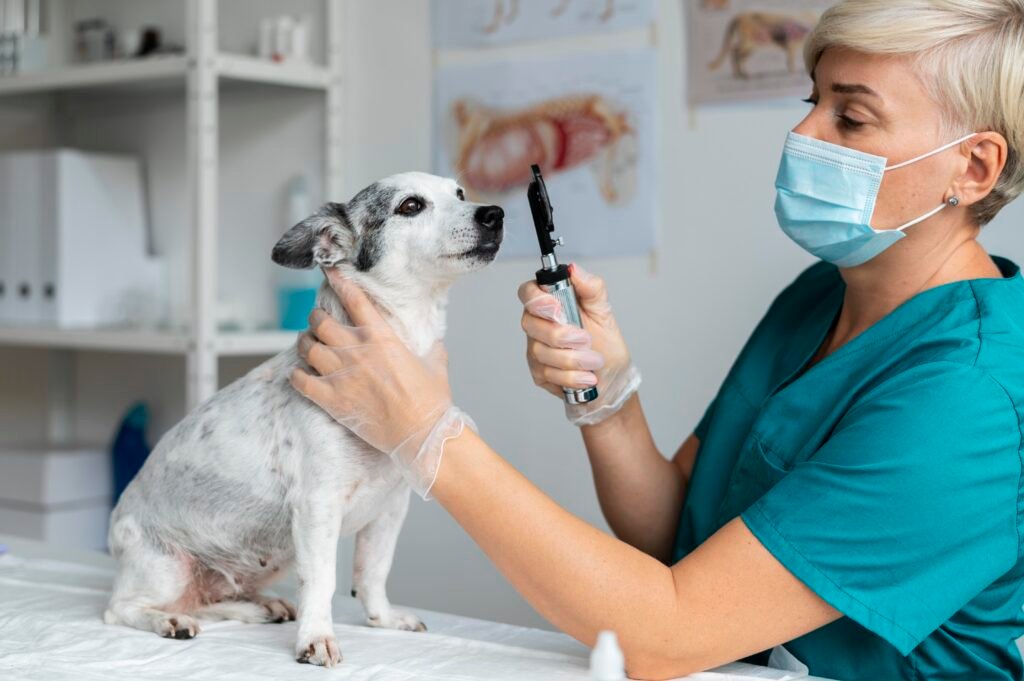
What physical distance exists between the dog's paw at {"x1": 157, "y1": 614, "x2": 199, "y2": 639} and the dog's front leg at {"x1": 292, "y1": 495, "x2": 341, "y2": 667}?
0.13 meters

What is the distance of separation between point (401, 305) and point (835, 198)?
1.50 ft

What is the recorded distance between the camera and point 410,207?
115cm

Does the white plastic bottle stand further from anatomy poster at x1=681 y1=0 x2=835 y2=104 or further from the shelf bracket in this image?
the shelf bracket

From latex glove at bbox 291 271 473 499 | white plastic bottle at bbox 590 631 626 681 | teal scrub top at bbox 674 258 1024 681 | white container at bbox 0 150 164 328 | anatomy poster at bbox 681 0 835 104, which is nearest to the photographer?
white plastic bottle at bbox 590 631 626 681

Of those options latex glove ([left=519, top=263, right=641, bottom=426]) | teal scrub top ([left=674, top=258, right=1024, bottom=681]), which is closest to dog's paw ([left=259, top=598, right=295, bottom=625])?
latex glove ([left=519, top=263, right=641, bottom=426])

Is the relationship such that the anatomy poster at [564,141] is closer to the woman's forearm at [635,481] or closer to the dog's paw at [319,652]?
the woman's forearm at [635,481]

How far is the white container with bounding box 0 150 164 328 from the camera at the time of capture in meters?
2.31

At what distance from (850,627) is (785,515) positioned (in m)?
0.16

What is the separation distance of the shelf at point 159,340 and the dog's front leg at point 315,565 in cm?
109

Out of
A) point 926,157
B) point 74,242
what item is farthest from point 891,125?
point 74,242

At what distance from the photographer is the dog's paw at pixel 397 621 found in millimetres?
1119

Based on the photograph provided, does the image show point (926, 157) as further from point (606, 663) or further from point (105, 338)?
point (105, 338)

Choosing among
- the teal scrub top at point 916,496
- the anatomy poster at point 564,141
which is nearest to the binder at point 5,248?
the anatomy poster at point 564,141

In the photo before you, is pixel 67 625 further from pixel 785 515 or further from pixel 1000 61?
pixel 1000 61
